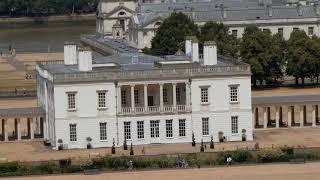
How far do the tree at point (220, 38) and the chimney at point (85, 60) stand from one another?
94.9 ft

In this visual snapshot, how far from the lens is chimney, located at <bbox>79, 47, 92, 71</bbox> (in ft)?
233

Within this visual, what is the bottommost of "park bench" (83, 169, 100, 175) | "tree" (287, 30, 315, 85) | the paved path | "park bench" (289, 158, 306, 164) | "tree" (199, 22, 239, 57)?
the paved path

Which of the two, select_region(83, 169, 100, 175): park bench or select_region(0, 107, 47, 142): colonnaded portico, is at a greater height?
select_region(0, 107, 47, 142): colonnaded portico

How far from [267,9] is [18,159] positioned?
60.8 m

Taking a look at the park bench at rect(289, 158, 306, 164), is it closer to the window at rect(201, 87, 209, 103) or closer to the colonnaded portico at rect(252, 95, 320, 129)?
the window at rect(201, 87, 209, 103)

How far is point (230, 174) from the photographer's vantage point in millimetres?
58750

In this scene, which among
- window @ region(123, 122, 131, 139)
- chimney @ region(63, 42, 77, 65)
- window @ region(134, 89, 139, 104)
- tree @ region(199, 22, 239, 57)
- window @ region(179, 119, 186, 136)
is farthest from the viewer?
tree @ region(199, 22, 239, 57)

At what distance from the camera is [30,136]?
7444 cm

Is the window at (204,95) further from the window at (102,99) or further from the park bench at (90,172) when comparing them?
the park bench at (90,172)

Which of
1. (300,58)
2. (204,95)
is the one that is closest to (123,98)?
(204,95)

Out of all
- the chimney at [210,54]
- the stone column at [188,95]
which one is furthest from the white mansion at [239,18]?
the stone column at [188,95]

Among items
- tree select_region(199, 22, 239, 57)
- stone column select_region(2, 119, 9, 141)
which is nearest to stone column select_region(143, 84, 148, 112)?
stone column select_region(2, 119, 9, 141)

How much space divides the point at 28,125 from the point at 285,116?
54.9 ft

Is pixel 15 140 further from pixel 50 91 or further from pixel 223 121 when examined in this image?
pixel 223 121
